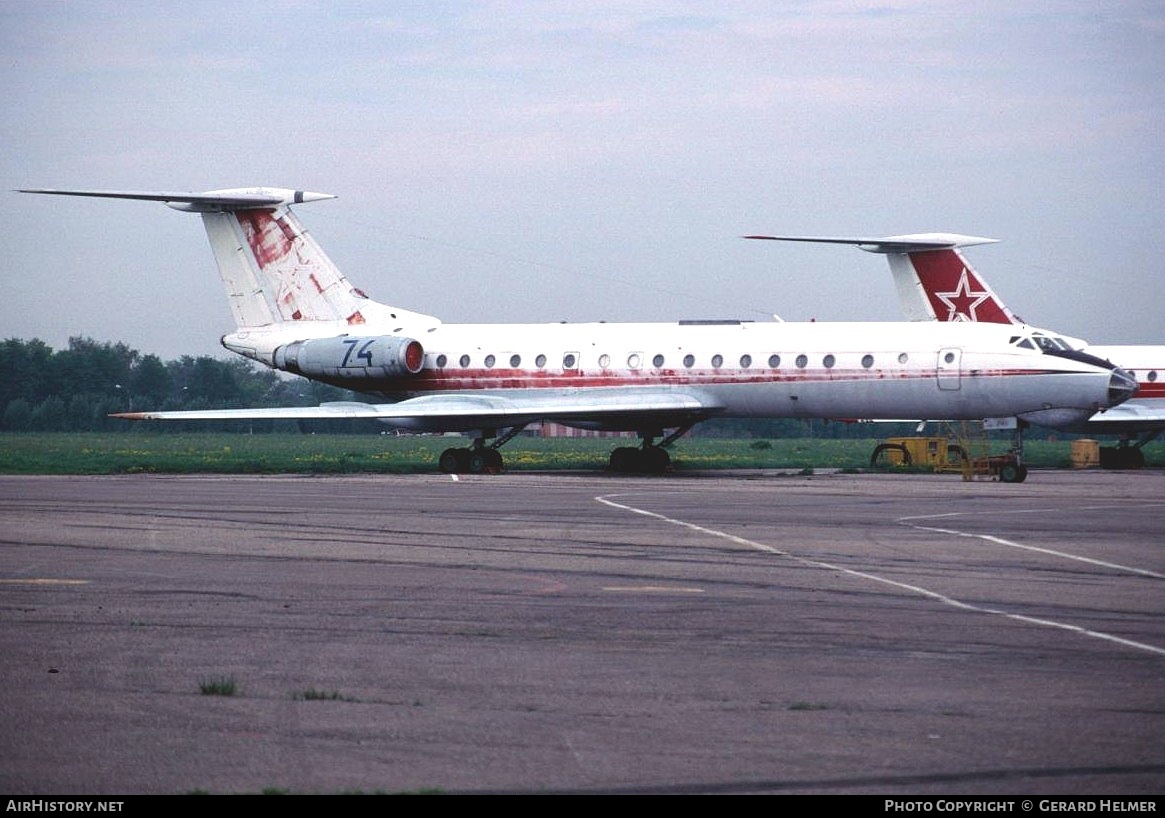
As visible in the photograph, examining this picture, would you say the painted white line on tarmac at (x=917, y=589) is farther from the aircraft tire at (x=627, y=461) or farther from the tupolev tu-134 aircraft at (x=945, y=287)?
the tupolev tu-134 aircraft at (x=945, y=287)

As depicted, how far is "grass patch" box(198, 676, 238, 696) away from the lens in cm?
797

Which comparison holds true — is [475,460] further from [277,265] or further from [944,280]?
[944,280]

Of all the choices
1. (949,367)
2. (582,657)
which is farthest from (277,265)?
(582,657)

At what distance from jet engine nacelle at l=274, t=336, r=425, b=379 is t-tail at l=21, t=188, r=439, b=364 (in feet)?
2.30

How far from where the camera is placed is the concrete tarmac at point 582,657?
6500 millimetres

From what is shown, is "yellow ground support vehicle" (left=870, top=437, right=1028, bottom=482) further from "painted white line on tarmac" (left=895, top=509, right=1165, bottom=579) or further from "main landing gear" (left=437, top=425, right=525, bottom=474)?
"painted white line on tarmac" (left=895, top=509, right=1165, bottom=579)

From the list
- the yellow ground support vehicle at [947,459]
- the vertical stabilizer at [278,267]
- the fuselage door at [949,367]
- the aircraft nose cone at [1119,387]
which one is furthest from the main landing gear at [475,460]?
the aircraft nose cone at [1119,387]

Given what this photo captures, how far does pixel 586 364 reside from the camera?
35719mm

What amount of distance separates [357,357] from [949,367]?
13.7 metres

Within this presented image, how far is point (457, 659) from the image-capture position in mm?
9086

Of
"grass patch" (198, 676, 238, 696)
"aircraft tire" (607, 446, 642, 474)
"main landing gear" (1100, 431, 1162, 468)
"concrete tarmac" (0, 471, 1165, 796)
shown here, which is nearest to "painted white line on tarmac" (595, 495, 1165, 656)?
"concrete tarmac" (0, 471, 1165, 796)

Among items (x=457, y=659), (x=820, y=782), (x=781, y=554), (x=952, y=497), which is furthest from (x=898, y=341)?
(x=820, y=782)
